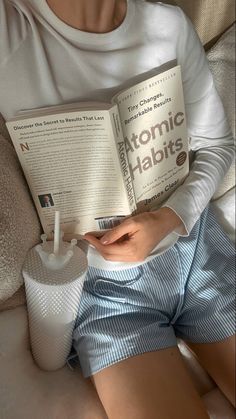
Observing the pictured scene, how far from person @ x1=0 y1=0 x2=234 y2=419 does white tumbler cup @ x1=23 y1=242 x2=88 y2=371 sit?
53mm

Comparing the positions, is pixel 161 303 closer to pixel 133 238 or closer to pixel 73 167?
pixel 133 238

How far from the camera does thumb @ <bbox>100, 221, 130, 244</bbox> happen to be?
0.76 meters

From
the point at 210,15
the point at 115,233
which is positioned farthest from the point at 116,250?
the point at 210,15

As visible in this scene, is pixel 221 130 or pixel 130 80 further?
pixel 221 130

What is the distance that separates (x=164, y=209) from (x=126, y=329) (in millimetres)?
206

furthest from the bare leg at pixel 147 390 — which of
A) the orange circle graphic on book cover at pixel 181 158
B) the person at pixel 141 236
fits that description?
the orange circle graphic on book cover at pixel 181 158

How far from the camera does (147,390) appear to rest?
29.2 inches

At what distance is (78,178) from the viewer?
2.41 ft

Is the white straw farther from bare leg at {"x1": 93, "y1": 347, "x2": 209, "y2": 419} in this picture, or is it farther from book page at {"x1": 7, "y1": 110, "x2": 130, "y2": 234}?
bare leg at {"x1": 93, "y1": 347, "x2": 209, "y2": 419}

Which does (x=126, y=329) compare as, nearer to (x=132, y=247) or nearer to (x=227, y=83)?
(x=132, y=247)

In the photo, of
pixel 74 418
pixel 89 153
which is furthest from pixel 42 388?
pixel 89 153

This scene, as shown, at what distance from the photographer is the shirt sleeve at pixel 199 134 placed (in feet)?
2.67

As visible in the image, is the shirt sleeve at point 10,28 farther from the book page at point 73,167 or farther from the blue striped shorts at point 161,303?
the blue striped shorts at point 161,303

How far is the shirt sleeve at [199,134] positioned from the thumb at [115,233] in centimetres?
10
